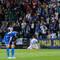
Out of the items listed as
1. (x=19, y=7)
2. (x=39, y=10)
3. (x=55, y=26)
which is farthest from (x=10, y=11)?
(x=55, y=26)

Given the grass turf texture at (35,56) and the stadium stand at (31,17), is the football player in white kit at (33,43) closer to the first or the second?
the stadium stand at (31,17)

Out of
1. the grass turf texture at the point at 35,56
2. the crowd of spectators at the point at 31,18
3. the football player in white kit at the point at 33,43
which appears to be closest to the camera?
the grass turf texture at the point at 35,56

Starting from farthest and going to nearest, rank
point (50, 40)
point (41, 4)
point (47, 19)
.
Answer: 1. point (41, 4)
2. point (47, 19)
3. point (50, 40)

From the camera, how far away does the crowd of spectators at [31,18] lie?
23.0 meters

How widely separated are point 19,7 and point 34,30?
3.79 metres

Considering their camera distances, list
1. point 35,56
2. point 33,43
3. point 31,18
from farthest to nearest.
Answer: point 31,18 < point 33,43 < point 35,56

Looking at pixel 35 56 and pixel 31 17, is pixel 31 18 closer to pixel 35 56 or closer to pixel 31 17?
pixel 31 17

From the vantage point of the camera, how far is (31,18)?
24.1 m

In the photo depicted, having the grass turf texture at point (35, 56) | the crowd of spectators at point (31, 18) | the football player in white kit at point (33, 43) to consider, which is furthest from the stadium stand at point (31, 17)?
the grass turf texture at point (35, 56)

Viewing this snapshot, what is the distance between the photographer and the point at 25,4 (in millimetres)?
25844

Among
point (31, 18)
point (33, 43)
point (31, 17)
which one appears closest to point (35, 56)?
point (33, 43)

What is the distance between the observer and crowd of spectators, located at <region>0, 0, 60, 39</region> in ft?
75.6

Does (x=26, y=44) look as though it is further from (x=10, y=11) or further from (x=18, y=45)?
(x=10, y=11)

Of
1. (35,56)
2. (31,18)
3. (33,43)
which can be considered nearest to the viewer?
(35,56)
